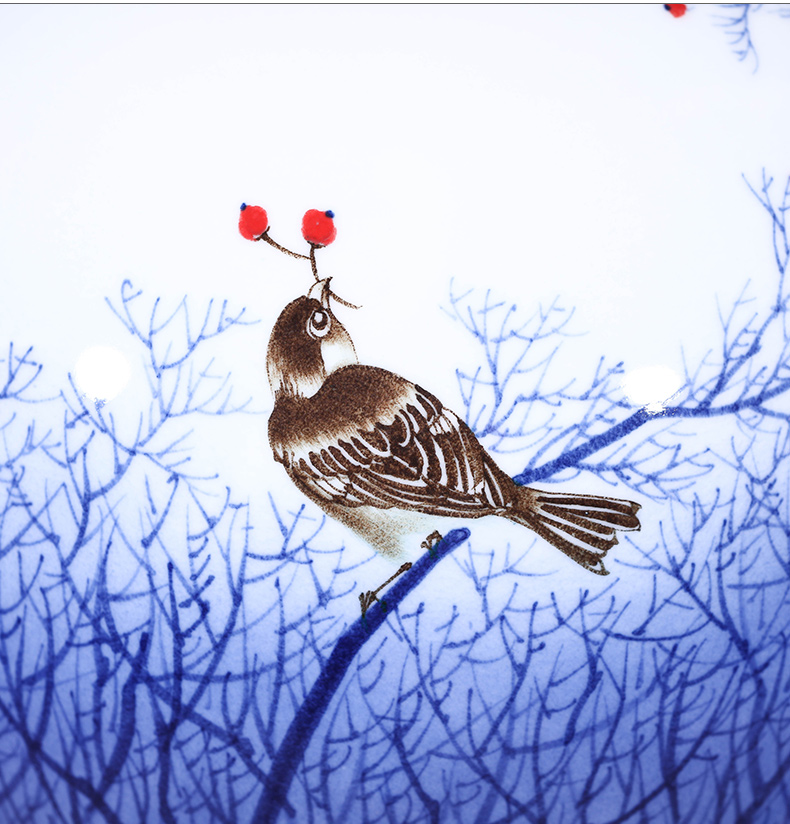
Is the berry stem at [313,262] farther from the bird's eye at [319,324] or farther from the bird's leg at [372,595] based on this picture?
the bird's leg at [372,595]

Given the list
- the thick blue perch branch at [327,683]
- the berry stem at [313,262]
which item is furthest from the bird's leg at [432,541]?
the berry stem at [313,262]

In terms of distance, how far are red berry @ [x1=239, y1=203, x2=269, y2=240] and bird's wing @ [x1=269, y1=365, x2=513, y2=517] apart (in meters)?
0.31

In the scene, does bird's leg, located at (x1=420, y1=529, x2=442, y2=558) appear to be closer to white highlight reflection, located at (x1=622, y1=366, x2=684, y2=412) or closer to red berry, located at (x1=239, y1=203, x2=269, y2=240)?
white highlight reflection, located at (x1=622, y1=366, x2=684, y2=412)

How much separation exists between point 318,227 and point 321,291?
121 millimetres

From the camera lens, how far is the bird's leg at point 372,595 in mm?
1331

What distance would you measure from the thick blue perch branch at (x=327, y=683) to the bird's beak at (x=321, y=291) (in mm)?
529

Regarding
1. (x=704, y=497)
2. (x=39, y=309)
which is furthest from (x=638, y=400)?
(x=39, y=309)

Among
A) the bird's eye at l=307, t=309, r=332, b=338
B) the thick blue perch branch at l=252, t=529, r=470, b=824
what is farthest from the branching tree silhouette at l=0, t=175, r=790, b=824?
the bird's eye at l=307, t=309, r=332, b=338

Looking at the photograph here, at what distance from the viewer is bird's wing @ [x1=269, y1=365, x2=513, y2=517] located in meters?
1.28

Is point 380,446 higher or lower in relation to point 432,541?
higher

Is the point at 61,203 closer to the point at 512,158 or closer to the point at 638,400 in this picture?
the point at 512,158

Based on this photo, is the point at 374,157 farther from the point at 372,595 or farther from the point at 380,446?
the point at 372,595

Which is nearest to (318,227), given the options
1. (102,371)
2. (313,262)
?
(313,262)

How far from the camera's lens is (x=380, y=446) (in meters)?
1.28
